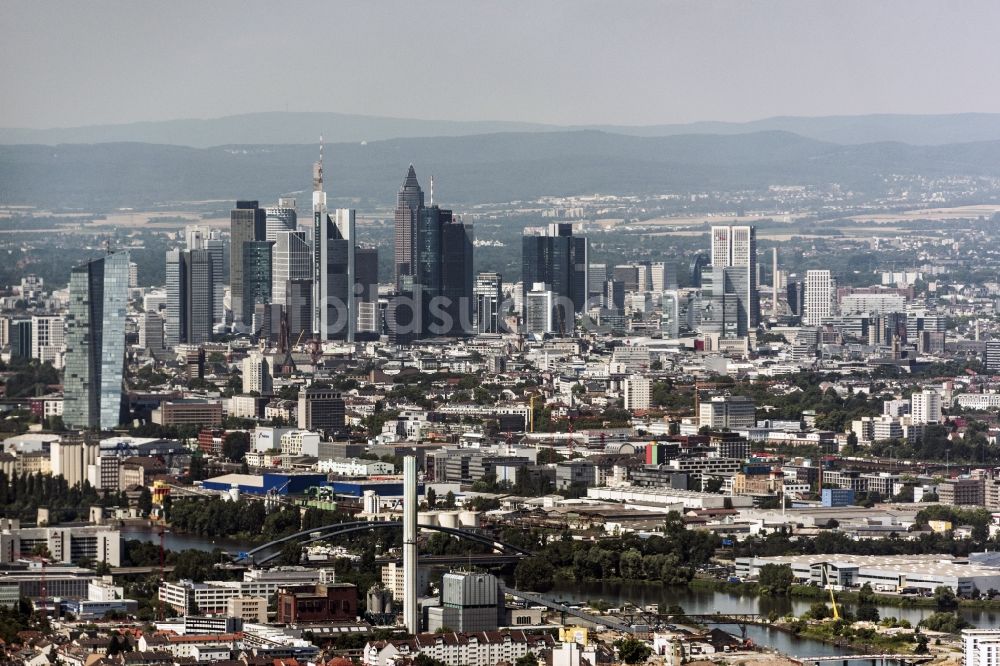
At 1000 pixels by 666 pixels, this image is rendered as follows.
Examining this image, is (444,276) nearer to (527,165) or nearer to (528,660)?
(527,165)

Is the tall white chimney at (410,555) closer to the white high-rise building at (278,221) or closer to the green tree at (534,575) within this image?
the green tree at (534,575)

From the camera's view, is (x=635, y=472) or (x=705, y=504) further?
(x=635, y=472)

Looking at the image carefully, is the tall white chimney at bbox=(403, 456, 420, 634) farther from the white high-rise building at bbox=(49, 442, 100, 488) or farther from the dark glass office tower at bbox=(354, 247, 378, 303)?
the dark glass office tower at bbox=(354, 247, 378, 303)

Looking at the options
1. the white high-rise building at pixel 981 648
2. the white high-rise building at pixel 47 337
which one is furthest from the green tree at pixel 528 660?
the white high-rise building at pixel 47 337

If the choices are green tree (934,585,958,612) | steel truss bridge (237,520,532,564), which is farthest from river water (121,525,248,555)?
green tree (934,585,958,612)

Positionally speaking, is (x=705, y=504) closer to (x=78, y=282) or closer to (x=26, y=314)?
(x=78, y=282)

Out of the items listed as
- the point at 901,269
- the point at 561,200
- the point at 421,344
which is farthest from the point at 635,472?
the point at 561,200

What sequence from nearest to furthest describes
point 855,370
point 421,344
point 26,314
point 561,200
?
point 26,314, point 855,370, point 421,344, point 561,200
